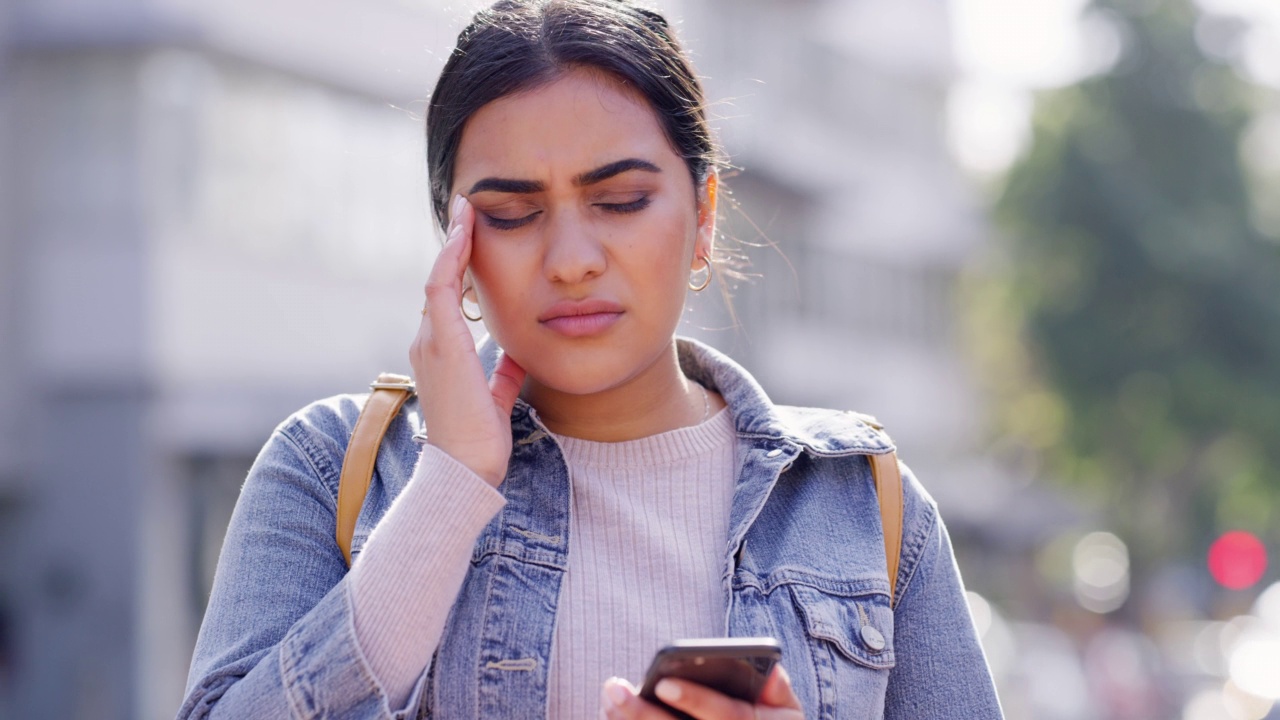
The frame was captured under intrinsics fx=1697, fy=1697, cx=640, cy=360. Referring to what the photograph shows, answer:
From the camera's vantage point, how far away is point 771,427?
2619 mm

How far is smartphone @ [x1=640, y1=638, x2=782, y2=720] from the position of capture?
190cm

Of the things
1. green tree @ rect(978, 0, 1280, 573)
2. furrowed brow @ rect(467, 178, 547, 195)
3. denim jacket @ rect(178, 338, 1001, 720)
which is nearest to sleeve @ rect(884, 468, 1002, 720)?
denim jacket @ rect(178, 338, 1001, 720)

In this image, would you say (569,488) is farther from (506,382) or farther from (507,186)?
(507,186)

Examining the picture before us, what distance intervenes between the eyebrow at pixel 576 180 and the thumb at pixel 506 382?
0.25m

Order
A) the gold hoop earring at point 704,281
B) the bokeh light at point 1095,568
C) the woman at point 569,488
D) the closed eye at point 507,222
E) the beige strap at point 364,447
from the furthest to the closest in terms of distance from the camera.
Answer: the bokeh light at point 1095,568 < the gold hoop earring at point 704,281 < the closed eye at point 507,222 < the beige strap at point 364,447 < the woman at point 569,488

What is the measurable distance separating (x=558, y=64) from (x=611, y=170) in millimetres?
179

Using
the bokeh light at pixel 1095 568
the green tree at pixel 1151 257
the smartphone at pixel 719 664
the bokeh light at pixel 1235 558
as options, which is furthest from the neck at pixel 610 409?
the bokeh light at pixel 1095 568

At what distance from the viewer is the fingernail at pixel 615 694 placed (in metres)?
1.97

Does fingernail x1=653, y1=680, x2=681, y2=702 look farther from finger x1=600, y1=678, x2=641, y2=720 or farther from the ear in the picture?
the ear

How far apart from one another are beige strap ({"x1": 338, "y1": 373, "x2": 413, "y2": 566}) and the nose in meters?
0.26

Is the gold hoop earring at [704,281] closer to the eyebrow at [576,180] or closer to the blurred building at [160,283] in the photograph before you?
the eyebrow at [576,180]

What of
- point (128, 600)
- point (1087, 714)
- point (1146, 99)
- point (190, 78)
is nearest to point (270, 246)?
point (190, 78)

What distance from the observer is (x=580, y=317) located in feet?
7.91

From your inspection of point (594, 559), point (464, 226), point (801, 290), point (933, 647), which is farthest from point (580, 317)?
point (801, 290)
